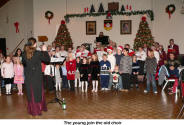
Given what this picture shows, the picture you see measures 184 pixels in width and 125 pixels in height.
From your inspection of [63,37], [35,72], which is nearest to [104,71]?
[35,72]

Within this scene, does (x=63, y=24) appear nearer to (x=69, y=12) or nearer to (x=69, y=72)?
(x=69, y=12)

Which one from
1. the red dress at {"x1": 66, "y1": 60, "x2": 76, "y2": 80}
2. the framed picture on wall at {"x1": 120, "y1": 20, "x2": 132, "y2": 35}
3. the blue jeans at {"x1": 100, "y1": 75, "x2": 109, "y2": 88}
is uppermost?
the framed picture on wall at {"x1": 120, "y1": 20, "x2": 132, "y2": 35}

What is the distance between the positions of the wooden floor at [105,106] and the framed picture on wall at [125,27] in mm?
6457

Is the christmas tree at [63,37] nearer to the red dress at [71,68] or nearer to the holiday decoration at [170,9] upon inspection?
the red dress at [71,68]

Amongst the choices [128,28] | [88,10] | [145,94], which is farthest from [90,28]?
[145,94]

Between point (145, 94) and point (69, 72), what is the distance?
2699 mm

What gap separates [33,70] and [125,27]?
31.7 ft

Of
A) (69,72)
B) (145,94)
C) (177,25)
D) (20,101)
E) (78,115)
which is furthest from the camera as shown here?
(177,25)

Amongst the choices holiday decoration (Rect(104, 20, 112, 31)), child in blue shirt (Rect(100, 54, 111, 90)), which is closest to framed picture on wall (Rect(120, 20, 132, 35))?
holiday decoration (Rect(104, 20, 112, 31))

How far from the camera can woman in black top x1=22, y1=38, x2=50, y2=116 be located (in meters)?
4.98

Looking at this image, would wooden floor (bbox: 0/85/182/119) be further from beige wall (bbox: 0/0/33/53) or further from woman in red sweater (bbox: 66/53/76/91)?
beige wall (bbox: 0/0/33/53)

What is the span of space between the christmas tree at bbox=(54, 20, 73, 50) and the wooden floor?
566 cm

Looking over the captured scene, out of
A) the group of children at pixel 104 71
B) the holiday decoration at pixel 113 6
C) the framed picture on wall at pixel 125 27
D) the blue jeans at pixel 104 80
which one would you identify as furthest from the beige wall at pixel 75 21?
the blue jeans at pixel 104 80

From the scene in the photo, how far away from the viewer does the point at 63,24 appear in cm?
1367
